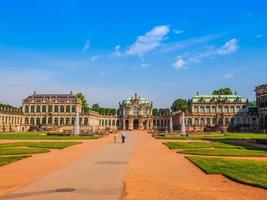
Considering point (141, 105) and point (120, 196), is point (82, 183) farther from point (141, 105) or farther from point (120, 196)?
point (141, 105)

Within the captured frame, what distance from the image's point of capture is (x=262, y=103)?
406 feet

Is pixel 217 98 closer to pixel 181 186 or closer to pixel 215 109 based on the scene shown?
pixel 215 109

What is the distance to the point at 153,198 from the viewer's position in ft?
39.1

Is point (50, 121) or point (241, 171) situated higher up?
point (50, 121)

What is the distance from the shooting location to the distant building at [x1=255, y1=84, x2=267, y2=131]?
4587 inches

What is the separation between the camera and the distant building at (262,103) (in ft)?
382

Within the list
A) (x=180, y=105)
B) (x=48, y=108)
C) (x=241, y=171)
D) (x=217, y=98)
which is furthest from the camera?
(x=180, y=105)

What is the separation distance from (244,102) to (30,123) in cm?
8788

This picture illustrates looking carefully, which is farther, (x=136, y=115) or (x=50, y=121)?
(x=136, y=115)

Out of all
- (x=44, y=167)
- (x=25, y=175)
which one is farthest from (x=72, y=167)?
(x=25, y=175)

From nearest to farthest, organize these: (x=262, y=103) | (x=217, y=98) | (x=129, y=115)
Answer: (x=262, y=103)
(x=217, y=98)
(x=129, y=115)

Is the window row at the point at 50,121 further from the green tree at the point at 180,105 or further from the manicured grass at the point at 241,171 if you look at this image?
the manicured grass at the point at 241,171

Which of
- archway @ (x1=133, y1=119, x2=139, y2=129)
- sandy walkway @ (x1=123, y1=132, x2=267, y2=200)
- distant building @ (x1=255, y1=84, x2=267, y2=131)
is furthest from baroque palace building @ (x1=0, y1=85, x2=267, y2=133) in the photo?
sandy walkway @ (x1=123, y1=132, x2=267, y2=200)

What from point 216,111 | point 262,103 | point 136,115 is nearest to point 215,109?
point 216,111
